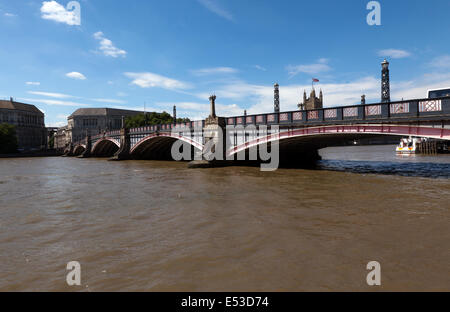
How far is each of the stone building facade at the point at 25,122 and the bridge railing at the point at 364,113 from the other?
111 meters

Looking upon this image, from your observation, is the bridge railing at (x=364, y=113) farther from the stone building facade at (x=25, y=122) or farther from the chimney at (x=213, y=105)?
the stone building facade at (x=25, y=122)

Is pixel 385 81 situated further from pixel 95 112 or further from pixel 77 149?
pixel 95 112

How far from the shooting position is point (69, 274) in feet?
14.7

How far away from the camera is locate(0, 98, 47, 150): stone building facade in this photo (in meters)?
104

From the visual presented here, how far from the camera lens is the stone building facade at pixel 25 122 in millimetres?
103562

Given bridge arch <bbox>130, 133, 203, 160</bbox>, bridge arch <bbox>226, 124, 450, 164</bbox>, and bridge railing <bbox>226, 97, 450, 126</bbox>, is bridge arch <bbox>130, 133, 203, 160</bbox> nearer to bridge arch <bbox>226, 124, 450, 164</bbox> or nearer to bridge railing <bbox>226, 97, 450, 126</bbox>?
bridge arch <bbox>226, 124, 450, 164</bbox>

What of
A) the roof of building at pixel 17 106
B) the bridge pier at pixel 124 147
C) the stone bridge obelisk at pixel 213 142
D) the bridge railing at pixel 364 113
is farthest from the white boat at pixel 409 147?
the roof of building at pixel 17 106

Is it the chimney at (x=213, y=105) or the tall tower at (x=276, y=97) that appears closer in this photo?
the chimney at (x=213, y=105)

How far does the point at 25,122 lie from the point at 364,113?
12963 centimetres

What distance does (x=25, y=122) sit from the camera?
109 meters

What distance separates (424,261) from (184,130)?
1053 inches

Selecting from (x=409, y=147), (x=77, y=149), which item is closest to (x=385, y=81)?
(x=409, y=147)
